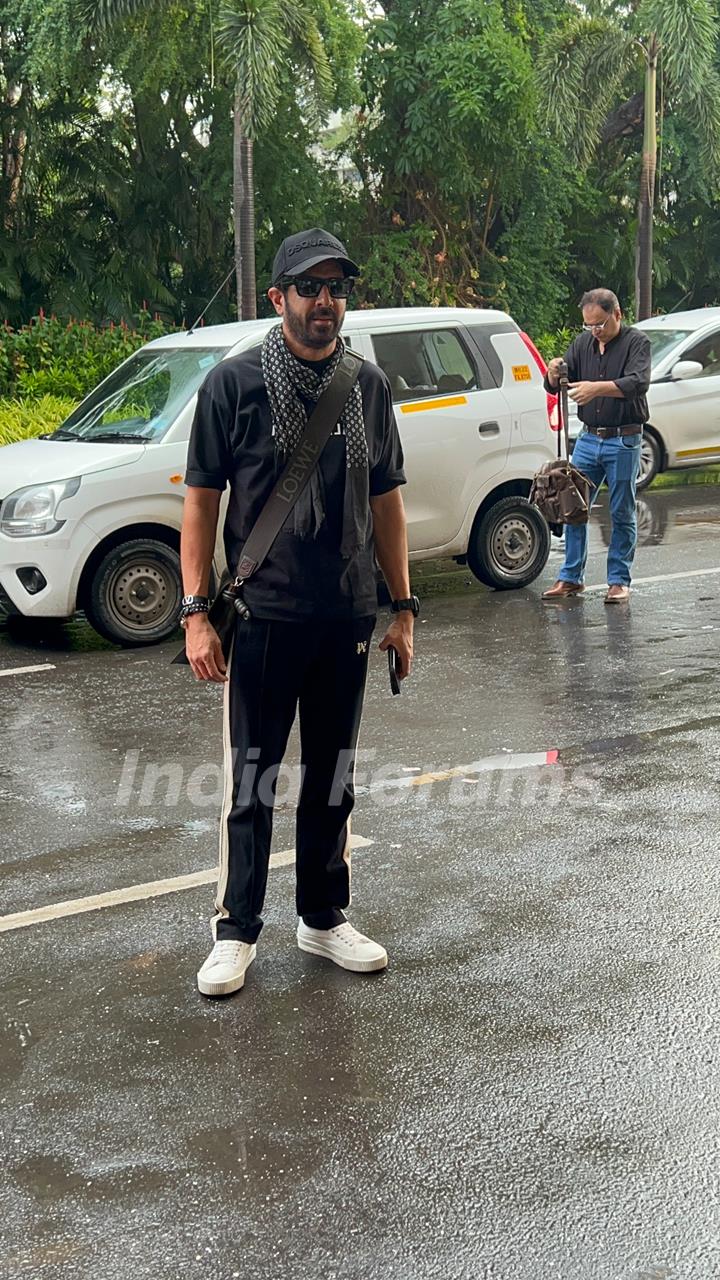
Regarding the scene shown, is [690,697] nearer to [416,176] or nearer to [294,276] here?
[294,276]

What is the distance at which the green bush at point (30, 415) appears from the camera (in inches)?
590

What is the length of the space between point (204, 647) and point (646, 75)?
2118cm

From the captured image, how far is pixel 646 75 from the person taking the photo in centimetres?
2309

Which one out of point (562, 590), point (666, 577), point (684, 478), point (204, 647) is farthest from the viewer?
point (684, 478)

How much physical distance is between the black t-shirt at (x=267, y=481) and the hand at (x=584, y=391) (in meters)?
5.48

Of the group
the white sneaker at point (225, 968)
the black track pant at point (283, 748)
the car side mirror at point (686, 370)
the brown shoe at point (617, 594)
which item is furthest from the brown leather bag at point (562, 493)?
the car side mirror at point (686, 370)

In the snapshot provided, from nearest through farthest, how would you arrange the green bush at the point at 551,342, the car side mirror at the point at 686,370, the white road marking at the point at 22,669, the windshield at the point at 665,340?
the white road marking at the point at 22,669, the car side mirror at the point at 686,370, the windshield at the point at 665,340, the green bush at the point at 551,342


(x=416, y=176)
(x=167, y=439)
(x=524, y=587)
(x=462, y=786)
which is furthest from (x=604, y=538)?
(x=416, y=176)

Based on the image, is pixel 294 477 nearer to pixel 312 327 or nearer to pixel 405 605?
pixel 312 327

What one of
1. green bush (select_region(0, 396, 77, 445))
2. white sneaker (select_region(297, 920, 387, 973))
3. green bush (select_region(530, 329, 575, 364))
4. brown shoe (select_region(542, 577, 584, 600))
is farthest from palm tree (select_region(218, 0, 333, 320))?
white sneaker (select_region(297, 920, 387, 973))

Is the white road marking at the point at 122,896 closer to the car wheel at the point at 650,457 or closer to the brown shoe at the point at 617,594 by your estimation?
the brown shoe at the point at 617,594

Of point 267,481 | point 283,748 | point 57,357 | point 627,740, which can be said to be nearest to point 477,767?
point 627,740

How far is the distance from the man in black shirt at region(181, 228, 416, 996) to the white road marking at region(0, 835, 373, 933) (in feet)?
2.31

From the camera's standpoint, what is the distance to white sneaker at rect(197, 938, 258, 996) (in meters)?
4.31
